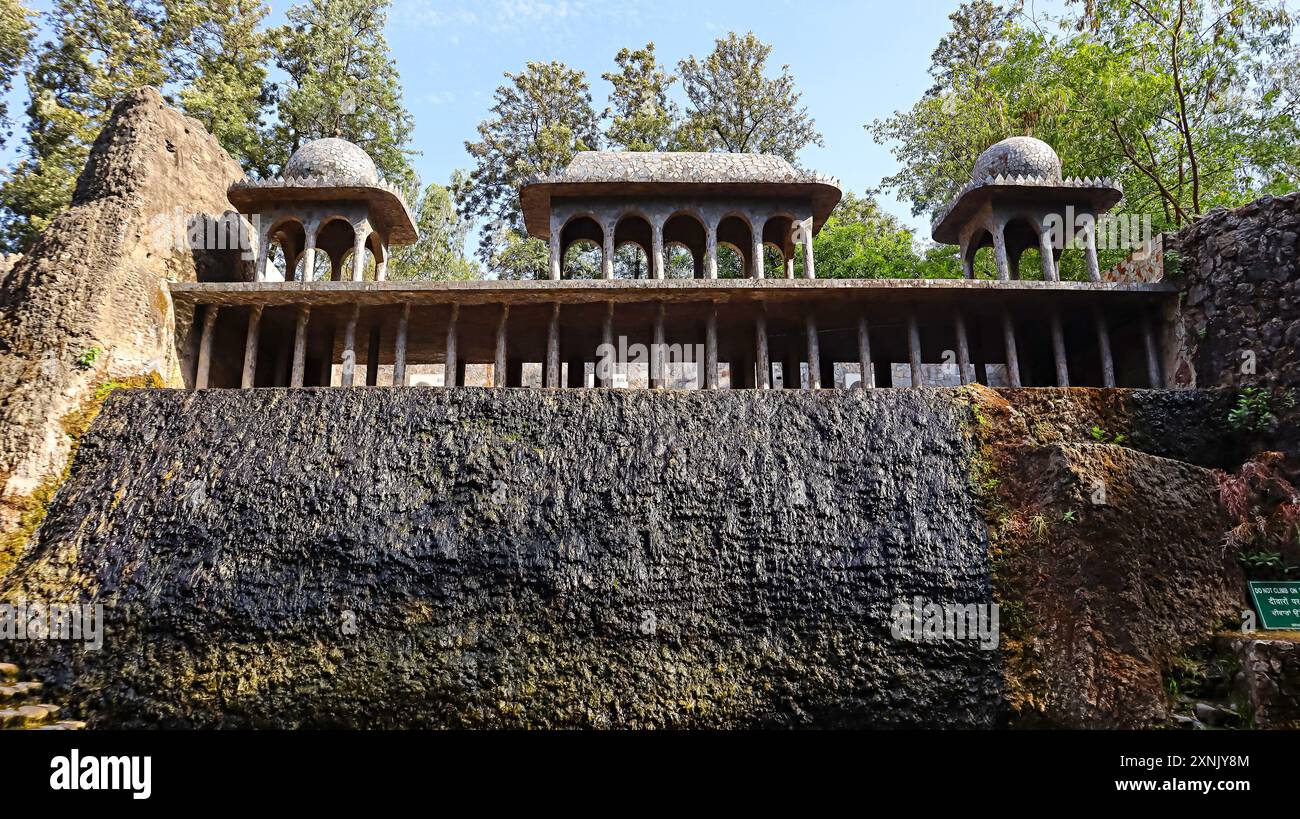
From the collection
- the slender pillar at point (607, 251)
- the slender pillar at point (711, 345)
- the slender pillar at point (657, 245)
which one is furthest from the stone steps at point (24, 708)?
the slender pillar at point (657, 245)

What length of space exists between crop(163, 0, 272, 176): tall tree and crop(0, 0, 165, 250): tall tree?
644mm

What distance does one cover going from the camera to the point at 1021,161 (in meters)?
13.8

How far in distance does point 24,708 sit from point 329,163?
944 centimetres

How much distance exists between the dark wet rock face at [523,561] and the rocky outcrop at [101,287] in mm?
793

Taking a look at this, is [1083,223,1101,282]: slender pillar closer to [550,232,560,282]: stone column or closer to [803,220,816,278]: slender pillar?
[803,220,816,278]: slender pillar

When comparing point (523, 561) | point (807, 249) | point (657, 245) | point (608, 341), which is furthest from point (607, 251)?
point (523, 561)

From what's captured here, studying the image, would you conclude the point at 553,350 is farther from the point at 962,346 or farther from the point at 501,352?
the point at 962,346

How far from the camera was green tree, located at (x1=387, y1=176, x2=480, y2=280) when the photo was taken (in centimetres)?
2868

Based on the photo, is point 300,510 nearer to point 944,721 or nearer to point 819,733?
point 819,733

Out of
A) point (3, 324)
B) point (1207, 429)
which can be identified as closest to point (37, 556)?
point (3, 324)

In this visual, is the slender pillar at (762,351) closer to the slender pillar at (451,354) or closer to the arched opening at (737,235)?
the arched opening at (737,235)

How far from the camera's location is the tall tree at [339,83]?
2277 cm

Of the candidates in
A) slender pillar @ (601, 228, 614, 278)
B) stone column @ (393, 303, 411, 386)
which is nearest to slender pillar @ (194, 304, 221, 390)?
stone column @ (393, 303, 411, 386)

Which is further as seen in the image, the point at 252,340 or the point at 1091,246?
the point at 1091,246
